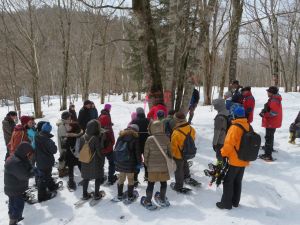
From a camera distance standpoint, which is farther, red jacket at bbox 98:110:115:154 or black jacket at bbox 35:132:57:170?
red jacket at bbox 98:110:115:154

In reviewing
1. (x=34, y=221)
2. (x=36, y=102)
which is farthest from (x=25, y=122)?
(x=36, y=102)

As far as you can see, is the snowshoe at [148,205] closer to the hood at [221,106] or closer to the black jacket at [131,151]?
the black jacket at [131,151]

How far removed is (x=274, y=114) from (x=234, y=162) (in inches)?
113

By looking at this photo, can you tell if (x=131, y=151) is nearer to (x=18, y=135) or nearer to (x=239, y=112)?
(x=239, y=112)

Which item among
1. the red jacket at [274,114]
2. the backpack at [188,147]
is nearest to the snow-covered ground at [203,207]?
the backpack at [188,147]

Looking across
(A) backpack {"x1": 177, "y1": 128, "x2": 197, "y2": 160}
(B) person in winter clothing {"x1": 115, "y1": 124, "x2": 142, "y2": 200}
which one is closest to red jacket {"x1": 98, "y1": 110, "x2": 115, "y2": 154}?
(B) person in winter clothing {"x1": 115, "y1": 124, "x2": 142, "y2": 200}

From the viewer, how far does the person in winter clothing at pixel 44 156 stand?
21.1 feet

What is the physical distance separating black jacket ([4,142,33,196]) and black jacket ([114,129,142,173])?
170 centimetres

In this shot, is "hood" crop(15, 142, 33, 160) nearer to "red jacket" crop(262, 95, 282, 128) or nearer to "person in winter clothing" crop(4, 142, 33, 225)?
"person in winter clothing" crop(4, 142, 33, 225)

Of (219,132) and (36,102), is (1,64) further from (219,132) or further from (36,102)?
(219,132)

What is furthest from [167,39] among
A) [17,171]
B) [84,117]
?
[17,171]

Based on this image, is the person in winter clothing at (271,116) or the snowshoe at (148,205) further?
the person in winter clothing at (271,116)

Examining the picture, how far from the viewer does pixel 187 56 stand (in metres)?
8.66

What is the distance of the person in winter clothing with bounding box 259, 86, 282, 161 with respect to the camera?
7645 mm
